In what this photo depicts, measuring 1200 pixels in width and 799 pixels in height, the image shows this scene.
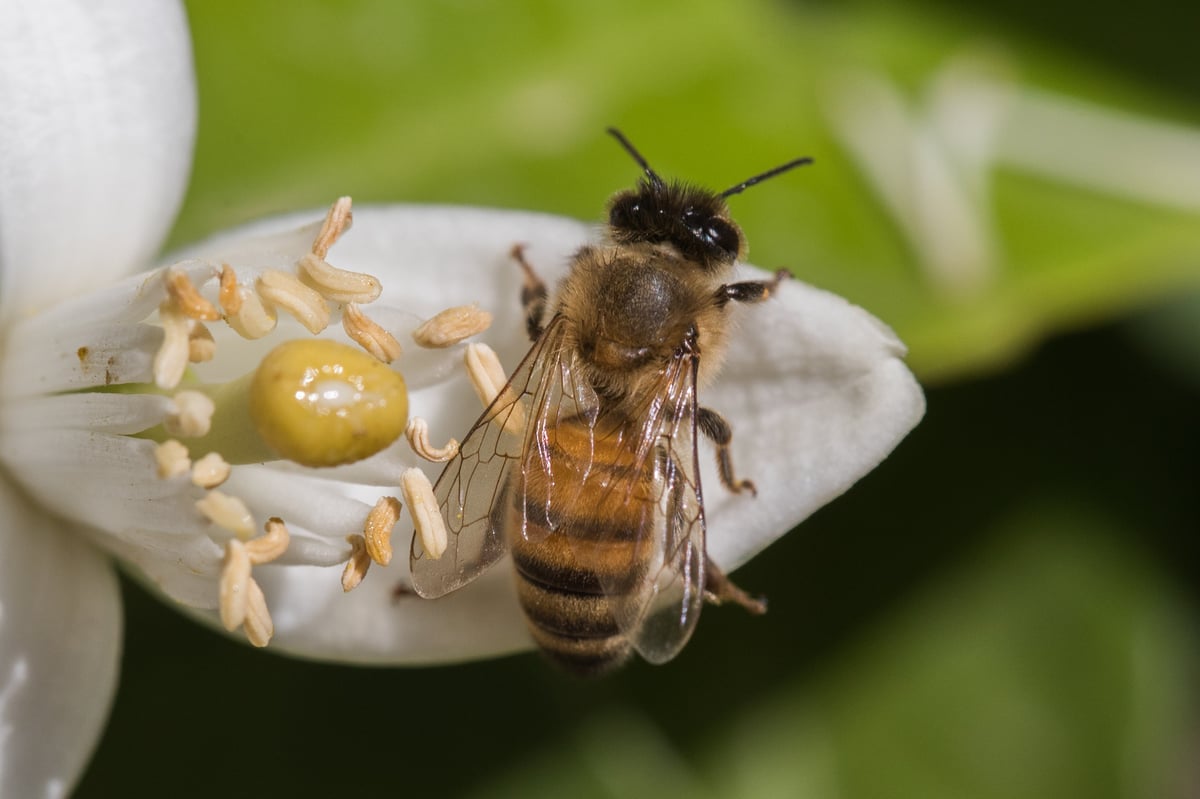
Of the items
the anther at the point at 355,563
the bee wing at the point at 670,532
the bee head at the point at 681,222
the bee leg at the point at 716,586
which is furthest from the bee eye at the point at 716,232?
the anther at the point at 355,563

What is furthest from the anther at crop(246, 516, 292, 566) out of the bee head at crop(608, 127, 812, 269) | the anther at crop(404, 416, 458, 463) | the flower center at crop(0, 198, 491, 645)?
the bee head at crop(608, 127, 812, 269)

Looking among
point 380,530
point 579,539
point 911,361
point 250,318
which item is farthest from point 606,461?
point 911,361

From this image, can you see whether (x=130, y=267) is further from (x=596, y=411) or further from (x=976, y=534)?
(x=976, y=534)


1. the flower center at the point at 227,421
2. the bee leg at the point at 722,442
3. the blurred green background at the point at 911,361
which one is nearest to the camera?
the flower center at the point at 227,421

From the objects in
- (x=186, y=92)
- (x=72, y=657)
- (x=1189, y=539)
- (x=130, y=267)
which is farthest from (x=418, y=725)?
(x=1189, y=539)

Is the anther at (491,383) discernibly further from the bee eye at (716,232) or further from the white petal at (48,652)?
the white petal at (48,652)

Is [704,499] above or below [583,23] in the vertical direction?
below
